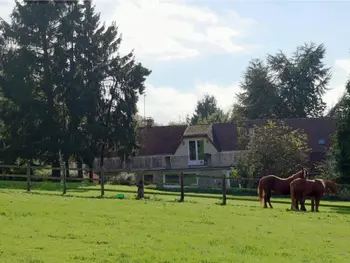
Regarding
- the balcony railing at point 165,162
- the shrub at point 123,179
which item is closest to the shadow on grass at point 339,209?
the shrub at point 123,179

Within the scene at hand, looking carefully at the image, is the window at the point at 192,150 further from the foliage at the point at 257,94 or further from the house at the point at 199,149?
the foliage at the point at 257,94

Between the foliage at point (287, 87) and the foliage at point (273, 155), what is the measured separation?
30.0 metres

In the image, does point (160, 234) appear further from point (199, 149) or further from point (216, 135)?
point (216, 135)

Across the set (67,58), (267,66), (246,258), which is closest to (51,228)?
(246,258)

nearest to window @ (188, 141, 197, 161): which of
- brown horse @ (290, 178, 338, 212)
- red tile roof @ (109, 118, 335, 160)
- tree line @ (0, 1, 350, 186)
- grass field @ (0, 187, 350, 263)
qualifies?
red tile roof @ (109, 118, 335, 160)

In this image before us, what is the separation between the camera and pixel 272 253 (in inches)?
439

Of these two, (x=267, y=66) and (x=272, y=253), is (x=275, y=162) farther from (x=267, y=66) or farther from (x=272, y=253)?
(x=267, y=66)

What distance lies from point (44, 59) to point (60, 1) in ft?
16.5

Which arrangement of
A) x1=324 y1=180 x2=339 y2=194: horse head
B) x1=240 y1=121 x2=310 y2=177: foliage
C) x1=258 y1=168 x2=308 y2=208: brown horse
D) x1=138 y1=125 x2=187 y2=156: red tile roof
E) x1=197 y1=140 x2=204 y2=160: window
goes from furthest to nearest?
x1=138 y1=125 x2=187 y2=156: red tile roof → x1=197 y1=140 x2=204 y2=160: window → x1=240 y1=121 x2=310 y2=177: foliage → x1=324 y1=180 x2=339 y2=194: horse head → x1=258 y1=168 x2=308 y2=208: brown horse

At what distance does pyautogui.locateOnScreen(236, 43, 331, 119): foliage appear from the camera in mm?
71500

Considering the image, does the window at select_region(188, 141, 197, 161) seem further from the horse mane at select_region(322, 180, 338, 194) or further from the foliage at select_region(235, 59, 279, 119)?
the horse mane at select_region(322, 180, 338, 194)

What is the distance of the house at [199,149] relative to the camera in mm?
53094

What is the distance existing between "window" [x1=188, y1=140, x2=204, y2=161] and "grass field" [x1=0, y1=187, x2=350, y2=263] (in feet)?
113

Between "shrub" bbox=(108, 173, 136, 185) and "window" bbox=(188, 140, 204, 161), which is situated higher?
"window" bbox=(188, 140, 204, 161)
